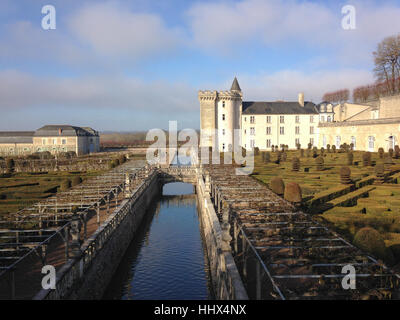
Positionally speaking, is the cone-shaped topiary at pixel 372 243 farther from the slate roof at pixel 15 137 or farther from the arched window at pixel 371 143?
the slate roof at pixel 15 137

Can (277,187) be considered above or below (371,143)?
below

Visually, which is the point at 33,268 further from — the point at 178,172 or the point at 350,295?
the point at 178,172

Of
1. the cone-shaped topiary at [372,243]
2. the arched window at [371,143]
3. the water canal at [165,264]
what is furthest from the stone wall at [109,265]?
the arched window at [371,143]

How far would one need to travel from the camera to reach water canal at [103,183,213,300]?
14062 millimetres

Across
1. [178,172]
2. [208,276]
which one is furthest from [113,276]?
[178,172]

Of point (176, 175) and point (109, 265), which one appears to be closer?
point (109, 265)

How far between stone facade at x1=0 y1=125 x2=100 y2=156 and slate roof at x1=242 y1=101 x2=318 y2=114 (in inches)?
1225

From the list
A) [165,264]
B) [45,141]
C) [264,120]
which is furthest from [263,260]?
[45,141]

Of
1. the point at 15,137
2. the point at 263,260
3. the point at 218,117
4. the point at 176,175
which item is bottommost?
the point at 263,260

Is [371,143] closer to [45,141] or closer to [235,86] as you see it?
[235,86]

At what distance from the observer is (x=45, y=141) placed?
219 ft

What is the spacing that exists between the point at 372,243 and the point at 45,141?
2585 inches

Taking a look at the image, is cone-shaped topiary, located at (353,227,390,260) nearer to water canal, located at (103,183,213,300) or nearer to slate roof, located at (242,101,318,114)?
water canal, located at (103,183,213,300)
